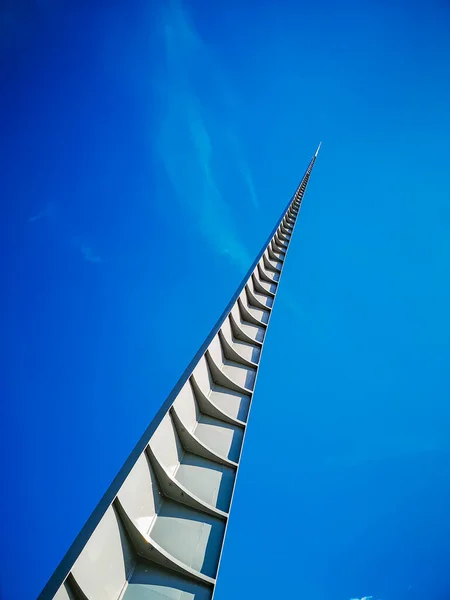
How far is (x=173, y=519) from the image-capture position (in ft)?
15.6

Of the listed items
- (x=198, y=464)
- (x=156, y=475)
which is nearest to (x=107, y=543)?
(x=156, y=475)

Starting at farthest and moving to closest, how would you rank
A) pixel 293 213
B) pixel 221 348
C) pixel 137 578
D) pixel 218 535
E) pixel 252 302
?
pixel 293 213 → pixel 252 302 → pixel 221 348 → pixel 218 535 → pixel 137 578

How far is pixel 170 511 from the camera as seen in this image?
4863 mm

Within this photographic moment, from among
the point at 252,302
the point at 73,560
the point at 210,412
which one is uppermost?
the point at 252,302

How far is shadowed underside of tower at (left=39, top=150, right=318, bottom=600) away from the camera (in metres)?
3.63

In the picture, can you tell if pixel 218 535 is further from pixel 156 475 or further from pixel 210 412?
pixel 210 412

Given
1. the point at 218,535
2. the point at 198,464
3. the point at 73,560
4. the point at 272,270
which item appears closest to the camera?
the point at 73,560

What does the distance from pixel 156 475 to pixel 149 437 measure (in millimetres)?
702

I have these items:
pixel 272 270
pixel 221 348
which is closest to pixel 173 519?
pixel 221 348

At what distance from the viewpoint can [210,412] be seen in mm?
6953

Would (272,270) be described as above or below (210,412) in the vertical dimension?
above

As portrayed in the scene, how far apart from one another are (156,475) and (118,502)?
100 centimetres

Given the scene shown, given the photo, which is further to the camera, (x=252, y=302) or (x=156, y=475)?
(x=252, y=302)

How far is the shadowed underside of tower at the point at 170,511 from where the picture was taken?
3.63m
